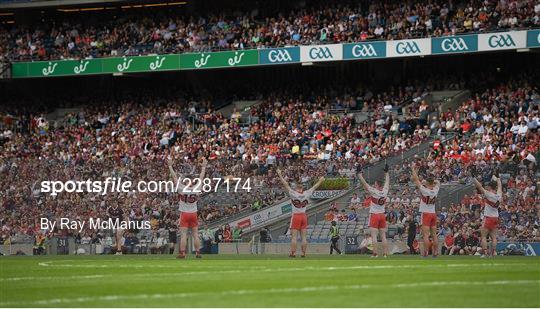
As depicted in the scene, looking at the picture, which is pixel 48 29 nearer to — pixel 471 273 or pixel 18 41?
pixel 18 41

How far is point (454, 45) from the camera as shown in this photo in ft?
135

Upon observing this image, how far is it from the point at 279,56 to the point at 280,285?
29710 millimetres

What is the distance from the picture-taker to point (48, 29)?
175ft

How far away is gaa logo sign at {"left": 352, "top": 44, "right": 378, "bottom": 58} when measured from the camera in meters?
43.2

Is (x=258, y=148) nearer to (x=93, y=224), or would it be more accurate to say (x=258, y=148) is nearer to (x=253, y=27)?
(x=253, y=27)

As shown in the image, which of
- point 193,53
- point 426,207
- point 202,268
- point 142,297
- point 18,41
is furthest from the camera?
point 18,41

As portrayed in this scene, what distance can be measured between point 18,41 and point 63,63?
3.97 m

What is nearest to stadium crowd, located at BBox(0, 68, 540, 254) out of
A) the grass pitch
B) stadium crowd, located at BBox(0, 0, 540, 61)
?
stadium crowd, located at BBox(0, 0, 540, 61)

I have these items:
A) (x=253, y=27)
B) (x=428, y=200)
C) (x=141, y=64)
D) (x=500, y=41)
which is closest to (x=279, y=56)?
(x=253, y=27)

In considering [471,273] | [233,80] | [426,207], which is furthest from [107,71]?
[471,273]

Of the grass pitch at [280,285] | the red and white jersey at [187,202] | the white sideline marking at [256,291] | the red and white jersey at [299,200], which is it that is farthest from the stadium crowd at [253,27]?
the white sideline marking at [256,291]

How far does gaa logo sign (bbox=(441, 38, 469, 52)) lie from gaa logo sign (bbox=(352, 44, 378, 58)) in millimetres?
3088

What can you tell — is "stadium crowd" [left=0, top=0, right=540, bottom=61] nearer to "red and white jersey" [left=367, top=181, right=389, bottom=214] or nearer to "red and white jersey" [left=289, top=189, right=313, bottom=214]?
"red and white jersey" [left=367, top=181, right=389, bottom=214]

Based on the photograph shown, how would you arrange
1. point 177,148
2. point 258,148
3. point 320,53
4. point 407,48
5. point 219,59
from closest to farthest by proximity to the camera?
point 258,148, point 407,48, point 177,148, point 320,53, point 219,59
